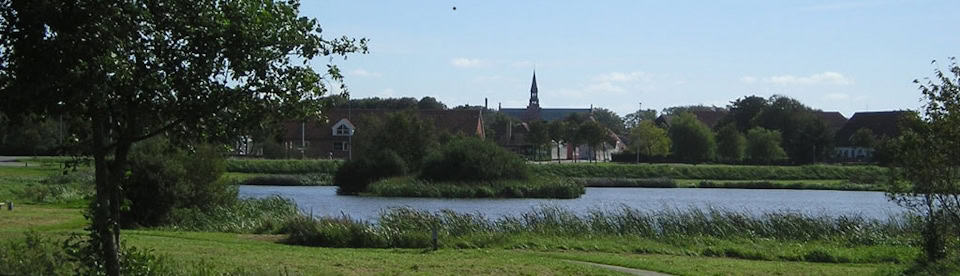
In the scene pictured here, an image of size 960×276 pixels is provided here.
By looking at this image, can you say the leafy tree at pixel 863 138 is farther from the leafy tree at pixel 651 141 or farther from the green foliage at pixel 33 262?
the green foliage at pixel 33 262

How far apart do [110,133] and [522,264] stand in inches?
323

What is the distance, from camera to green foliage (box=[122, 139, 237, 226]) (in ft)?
106

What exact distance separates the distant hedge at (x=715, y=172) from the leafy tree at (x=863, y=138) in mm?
17029

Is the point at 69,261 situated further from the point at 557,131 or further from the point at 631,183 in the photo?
the point at 557,131

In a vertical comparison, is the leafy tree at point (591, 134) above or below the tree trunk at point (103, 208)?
above

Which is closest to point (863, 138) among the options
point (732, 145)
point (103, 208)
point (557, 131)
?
point (732, 145)

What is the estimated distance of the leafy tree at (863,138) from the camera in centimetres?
10444

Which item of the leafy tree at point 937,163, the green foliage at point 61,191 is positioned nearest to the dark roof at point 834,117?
the green foliage at point 61,191

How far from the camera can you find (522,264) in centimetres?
2003

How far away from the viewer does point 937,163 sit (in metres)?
18.8

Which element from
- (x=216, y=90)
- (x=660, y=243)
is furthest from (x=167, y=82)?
(x=660, y=243)

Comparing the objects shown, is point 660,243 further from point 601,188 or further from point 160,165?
point 601,188

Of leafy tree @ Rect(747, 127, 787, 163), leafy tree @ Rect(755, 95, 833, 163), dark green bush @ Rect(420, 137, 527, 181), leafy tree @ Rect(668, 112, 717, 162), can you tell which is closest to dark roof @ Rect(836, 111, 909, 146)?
leafy tree @ Rect(755, 95, 833, 163)

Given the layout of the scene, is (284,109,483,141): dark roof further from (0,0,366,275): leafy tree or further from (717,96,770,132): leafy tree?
(0,0,366,275): leafy tree
